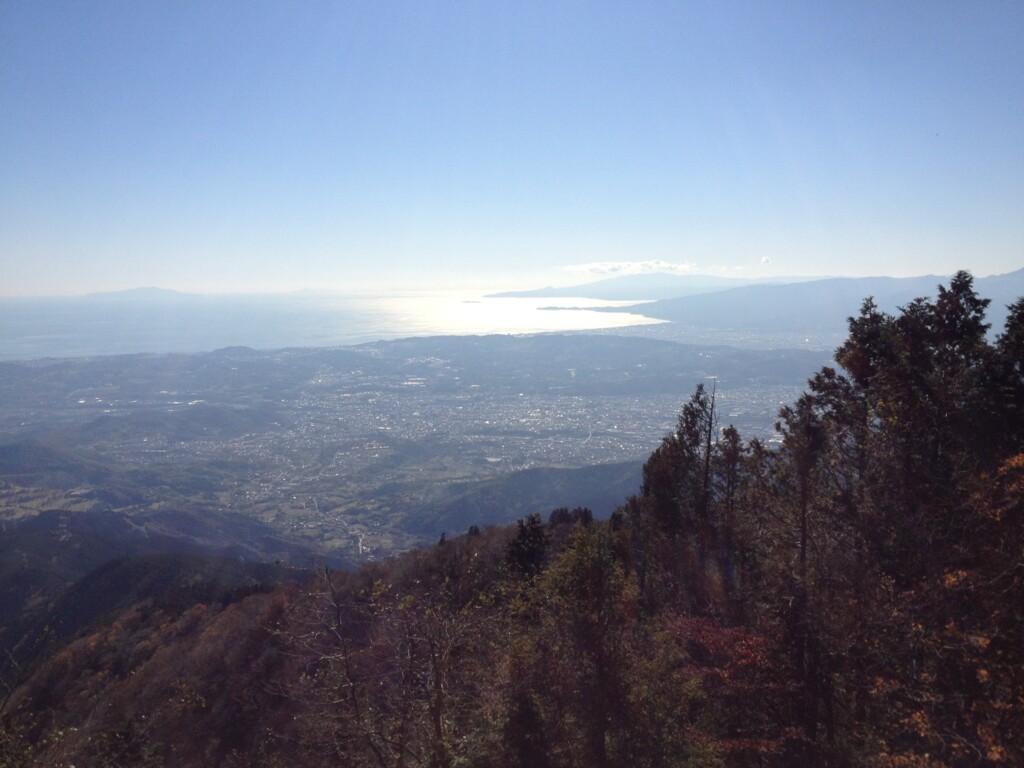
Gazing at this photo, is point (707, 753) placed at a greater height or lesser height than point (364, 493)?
greater

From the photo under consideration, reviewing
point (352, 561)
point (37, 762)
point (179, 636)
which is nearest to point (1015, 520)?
point (37, 762)

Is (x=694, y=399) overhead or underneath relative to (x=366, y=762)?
overhead

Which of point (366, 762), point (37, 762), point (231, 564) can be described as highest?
point (37, 762)

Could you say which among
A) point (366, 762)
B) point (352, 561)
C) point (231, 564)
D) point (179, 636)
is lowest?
point (352, 561)

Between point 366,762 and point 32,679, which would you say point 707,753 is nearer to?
point 366,762

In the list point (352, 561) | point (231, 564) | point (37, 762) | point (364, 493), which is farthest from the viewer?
point (364, 493)

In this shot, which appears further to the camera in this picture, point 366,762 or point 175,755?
point 175,755

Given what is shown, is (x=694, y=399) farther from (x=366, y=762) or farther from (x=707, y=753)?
(x=366, y=762)

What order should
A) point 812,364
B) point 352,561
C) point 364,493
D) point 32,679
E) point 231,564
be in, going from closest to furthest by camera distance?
point 32,679 < point 231,564 < point 352,561 < point 364,493 < point 812,364

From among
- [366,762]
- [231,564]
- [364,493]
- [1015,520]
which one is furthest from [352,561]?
[1015,520]
